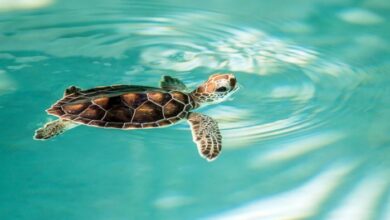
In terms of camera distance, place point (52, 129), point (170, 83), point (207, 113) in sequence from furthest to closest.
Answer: point (170, 83) → point (207, 113) → point (52, 129)

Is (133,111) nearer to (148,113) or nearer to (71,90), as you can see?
(148,113)

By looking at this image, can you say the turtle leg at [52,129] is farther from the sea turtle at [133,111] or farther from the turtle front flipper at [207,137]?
the turtle front flipper at [207,137]

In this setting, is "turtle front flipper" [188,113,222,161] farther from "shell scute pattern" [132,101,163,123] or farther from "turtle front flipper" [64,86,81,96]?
"turtle front flipper" [64,86,81,96]

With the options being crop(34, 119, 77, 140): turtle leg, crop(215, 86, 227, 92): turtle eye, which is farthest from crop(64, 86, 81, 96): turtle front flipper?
crop(215, 86, 227, 92): turtle eye

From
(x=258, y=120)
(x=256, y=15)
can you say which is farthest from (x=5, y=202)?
(x=256, y=15)

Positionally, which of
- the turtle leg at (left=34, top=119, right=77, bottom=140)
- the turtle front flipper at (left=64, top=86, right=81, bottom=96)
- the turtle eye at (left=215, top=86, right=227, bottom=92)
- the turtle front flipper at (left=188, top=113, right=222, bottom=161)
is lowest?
the turtle front flipper at (left=188, top=113, right=222, bottom=161)

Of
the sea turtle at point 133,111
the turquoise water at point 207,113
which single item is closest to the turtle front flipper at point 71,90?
the sea turtle at point 133,111

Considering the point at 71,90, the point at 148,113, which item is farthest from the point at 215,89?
the point at 71,90
